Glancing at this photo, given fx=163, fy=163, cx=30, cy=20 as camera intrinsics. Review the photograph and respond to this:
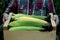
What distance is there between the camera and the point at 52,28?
176 centimetres

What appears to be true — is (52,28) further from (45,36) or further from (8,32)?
(8,32)

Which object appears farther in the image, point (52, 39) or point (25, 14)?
point (25, 14)

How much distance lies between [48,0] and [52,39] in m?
0.71

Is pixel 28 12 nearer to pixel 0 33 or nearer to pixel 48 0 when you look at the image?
pixel 48 0

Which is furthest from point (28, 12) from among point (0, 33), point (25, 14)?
point (0, 33)

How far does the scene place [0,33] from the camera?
2416mm

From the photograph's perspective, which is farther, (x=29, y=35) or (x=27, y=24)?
(x=27, y=24)

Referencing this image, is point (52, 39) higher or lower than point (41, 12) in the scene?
lower

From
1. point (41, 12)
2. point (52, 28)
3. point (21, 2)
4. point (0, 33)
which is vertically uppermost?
point (21, 2)

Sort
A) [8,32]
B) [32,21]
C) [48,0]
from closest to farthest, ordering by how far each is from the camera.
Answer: [8,32] → [32,21] → [48,0]

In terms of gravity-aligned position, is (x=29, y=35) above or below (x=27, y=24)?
below

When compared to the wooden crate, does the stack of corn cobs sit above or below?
above

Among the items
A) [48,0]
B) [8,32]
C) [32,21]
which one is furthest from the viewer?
[48,0]

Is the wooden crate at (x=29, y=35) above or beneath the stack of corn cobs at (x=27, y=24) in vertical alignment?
beneath
